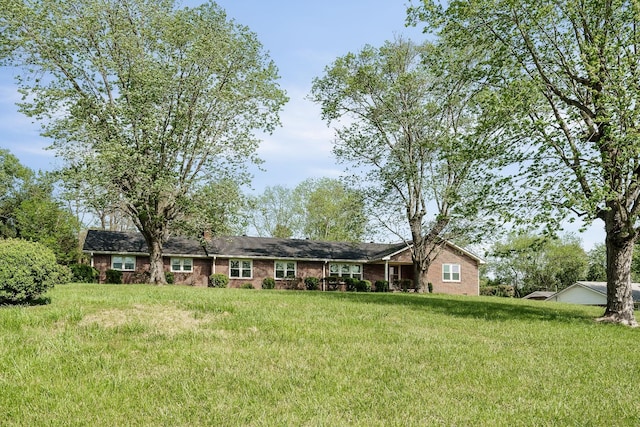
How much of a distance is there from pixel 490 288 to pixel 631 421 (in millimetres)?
55422

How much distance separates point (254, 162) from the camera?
3128 centimetres

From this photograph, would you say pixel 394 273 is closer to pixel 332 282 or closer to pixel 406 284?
pixel 406 284

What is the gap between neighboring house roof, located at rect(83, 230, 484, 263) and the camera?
36781 mm

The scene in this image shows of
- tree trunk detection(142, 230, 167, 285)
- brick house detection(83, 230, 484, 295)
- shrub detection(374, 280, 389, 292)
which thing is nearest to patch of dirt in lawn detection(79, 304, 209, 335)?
tree trunk detection(142, 230, 167, 285)

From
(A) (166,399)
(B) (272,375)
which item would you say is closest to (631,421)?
(B) (272,375)

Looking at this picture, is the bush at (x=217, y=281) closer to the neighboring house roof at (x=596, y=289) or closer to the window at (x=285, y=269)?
the window at (x=285, y=269)

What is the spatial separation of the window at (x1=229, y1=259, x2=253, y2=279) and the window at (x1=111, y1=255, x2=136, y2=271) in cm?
727

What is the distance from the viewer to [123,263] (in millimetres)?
36281

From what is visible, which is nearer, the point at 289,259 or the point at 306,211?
the point at 289,259

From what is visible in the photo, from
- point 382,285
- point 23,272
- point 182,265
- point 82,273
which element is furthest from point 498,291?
point 23,272

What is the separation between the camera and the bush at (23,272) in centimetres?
1124

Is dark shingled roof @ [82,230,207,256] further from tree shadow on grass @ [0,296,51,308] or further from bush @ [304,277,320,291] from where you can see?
tree shadow on grass @ [0,296,51,308]

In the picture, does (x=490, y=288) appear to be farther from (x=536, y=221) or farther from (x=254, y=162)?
(x=536, y=221)

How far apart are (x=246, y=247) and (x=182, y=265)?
5.33 m
